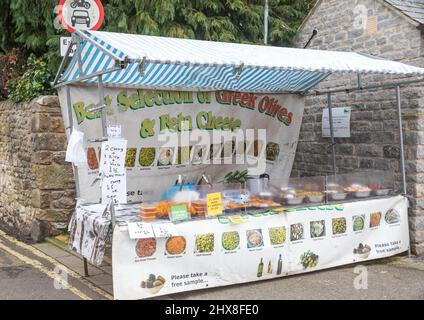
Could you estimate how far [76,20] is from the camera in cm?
662

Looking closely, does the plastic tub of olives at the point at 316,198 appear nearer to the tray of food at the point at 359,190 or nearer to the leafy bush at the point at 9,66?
the tray of food at the point at 359,190

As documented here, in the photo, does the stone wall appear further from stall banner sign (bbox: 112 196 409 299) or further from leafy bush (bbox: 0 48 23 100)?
stall banner sign (bbox: 112 196 409 299)

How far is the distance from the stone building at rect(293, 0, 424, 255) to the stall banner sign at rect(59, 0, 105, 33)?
3.49m

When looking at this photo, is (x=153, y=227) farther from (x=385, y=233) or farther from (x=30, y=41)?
(x=30, y=41)

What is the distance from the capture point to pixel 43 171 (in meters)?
7.45

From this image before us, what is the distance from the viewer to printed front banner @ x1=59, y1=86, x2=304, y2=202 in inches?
245

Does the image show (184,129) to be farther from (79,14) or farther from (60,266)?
(60,266)

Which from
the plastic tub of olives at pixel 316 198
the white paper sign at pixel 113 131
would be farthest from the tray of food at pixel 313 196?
the white paper sign at pixel 113 131

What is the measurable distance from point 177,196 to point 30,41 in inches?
200

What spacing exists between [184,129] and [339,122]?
2.38 meters

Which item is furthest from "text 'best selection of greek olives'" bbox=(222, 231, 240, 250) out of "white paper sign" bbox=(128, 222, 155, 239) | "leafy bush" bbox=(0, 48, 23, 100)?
"leafy bush" bbox=(0, 48, 23, 100)

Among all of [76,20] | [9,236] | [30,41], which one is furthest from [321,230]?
[30,41]

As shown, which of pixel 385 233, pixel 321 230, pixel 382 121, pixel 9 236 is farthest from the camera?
pixel 9 236

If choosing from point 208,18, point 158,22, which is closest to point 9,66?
point 158,22
